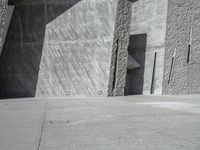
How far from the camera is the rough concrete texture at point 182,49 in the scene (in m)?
17.7

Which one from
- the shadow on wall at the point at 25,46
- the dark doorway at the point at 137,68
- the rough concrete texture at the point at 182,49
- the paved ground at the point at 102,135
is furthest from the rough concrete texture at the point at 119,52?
the paved ground at the point at 102,135

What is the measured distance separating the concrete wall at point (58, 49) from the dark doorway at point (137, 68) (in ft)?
16.0

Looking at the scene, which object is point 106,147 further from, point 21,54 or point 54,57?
point 21,54

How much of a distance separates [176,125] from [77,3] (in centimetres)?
1224

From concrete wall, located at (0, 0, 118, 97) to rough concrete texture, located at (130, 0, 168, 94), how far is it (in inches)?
173

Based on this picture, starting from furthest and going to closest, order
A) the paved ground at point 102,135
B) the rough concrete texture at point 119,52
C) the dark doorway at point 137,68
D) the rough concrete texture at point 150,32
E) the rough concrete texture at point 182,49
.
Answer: the dark doorway at point 137,68 → the rough concrete texture at point 150,32 → the rough concrete texture at point 182,49 → the rough concrete texture at point 119,52 → the paved ground at point 102,135

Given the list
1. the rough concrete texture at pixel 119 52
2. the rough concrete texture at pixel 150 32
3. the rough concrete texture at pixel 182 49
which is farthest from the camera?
the rough concrete texture at pixel 150 32

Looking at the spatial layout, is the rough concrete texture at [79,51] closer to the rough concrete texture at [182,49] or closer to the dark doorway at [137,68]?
the rough concrete texture at [182,49]

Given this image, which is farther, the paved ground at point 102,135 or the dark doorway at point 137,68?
the dark doorway at point 137,68

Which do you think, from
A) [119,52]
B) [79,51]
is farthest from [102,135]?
[79,51]

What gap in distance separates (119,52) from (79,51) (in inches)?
88.3

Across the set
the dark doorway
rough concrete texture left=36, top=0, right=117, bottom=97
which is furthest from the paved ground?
the dark doorway

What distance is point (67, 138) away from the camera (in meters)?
3.89

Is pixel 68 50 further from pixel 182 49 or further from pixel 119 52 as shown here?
pixel 182 49
